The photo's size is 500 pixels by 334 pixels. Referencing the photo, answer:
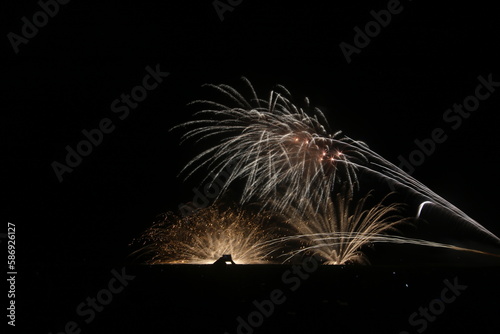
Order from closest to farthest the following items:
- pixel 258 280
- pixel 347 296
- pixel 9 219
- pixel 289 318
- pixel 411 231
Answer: pixel 289 318 < pixel 347 296 < pixel 258 280 < pixel 411 231 < pixel 9 219

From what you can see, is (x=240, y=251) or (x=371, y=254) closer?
(x=240, y=251)

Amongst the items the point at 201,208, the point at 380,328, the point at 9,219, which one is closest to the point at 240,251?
the point at 201,208

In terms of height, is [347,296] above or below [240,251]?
below

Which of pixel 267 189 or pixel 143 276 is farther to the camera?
pixel 143 276

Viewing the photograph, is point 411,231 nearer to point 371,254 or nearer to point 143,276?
point 371,254

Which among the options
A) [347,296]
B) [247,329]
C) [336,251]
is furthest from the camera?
[336,251]

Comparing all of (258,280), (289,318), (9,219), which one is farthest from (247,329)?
(9,219)

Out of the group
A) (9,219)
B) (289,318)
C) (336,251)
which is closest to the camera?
(289,318)

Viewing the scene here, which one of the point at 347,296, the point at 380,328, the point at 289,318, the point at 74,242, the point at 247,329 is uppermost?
the point at 74,242

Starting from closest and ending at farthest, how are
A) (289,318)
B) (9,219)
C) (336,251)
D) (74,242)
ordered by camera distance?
(289,318) < (336,251) < (9,219) < (74,242)

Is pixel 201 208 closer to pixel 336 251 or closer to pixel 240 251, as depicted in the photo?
pixel 240 251
